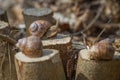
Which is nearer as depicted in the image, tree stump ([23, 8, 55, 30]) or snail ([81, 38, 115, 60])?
snail ([81, 38, 115, 60])

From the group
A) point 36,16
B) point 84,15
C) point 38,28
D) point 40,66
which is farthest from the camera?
point 84,15

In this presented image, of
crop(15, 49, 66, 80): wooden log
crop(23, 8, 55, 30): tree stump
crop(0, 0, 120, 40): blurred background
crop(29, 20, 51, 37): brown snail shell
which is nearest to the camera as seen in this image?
crop(15, 49, 66, 80): wooden log

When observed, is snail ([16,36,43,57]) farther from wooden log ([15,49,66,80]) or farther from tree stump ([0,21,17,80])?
tree stump ([0,21,17,80])

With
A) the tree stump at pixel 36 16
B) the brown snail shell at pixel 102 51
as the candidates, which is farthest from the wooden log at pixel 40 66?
the tree stump at pixel 36 16

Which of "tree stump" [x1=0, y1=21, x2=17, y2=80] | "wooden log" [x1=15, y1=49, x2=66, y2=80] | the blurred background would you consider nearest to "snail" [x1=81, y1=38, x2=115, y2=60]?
"wooden log" [x1=15, y1=49, x2=66, y2=80]

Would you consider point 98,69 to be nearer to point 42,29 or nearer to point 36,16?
point 42,29

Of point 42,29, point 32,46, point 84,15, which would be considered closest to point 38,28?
point 42,29
